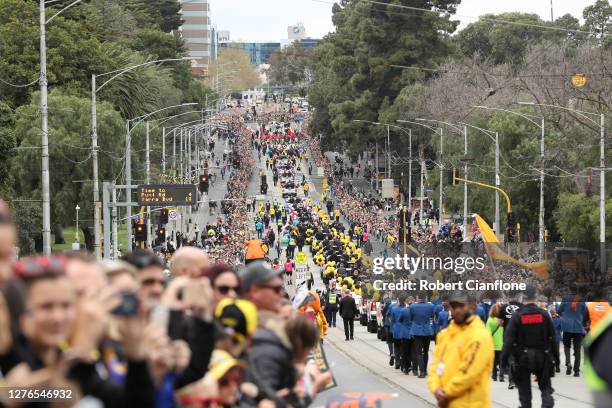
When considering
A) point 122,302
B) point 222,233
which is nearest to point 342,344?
point 122,302

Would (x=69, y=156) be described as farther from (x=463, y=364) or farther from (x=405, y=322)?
(x=463, y=364)

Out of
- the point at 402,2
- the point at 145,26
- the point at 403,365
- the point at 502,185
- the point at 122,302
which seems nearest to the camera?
the point at 122,302

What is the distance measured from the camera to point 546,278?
3278cm

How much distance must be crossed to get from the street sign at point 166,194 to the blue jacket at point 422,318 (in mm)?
31735

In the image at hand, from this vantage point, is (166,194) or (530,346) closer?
(530,346)

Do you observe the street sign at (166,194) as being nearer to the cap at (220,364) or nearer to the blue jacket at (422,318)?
the blue jacket at (422,318)

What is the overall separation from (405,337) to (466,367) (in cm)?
1452

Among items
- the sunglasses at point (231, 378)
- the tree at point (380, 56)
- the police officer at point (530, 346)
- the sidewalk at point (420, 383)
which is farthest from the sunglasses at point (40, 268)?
the tree at point (380, 56)

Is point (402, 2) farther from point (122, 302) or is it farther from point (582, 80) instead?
point (122, 302)

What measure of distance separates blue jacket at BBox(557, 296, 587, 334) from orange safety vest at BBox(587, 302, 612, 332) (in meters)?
0.22

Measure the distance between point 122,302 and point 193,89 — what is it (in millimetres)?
165393

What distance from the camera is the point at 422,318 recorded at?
26.8m

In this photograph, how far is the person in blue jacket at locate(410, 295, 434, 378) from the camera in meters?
26.7

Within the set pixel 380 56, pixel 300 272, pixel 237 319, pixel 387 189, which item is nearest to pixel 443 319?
pixel 237 319
